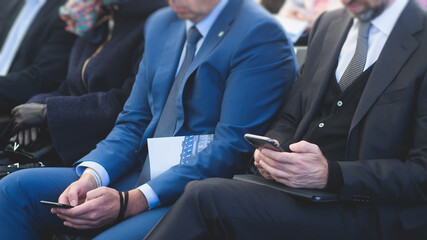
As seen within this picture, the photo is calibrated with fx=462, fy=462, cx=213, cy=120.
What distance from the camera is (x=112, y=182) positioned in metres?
1.78

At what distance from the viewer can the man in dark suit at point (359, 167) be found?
1290mm

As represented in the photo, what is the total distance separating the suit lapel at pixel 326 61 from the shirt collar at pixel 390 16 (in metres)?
0.15

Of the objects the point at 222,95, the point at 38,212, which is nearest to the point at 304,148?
the point at 222,95

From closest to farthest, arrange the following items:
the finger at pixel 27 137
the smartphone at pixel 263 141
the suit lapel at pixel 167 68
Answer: the smartphone at pixel 263 141 → the suit lapel at pixel 167 68 → the finger at pixel 27 137

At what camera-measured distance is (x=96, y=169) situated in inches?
66.9

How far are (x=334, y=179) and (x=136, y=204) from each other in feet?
2.11

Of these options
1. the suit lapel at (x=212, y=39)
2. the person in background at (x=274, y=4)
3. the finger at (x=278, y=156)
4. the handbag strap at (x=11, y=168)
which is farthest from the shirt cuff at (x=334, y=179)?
the person in background at (x=274, y=4)

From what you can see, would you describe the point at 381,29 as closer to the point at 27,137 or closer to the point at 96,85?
the point at 96,85

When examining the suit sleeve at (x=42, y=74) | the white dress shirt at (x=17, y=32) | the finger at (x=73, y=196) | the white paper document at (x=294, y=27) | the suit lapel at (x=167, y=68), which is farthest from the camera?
the white dress shirt at (x=17, y=32)

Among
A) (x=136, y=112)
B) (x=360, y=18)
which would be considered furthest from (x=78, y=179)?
(x=360, y=18)

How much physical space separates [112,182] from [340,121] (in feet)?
2.89

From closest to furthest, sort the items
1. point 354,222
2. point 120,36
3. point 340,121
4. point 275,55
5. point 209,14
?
1. point 354,222
2. point 340,121
3. point 275,55
4. point 209,14
5. point 120,36

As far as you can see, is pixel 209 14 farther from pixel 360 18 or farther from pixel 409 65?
pixel 409 65

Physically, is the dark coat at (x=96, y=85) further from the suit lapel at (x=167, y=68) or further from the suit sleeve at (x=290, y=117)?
the suit sleeve at (x=290, y=117)
